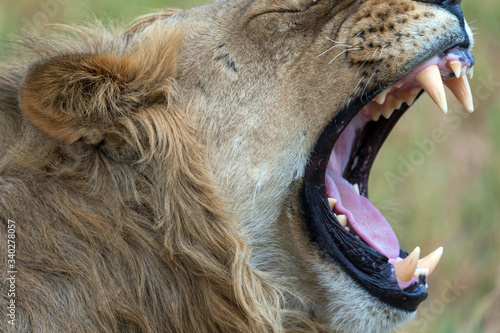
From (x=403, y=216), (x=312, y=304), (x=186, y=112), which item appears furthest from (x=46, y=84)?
(x=403, y=216)

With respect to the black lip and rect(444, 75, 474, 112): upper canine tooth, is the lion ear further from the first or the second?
rect(444, 75, 474, 112): upper canine tooth

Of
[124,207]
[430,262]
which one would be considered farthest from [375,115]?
[124,207]

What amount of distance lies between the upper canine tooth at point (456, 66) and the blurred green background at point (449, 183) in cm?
118

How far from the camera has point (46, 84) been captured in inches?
94.6

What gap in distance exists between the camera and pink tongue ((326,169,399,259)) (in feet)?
9.53

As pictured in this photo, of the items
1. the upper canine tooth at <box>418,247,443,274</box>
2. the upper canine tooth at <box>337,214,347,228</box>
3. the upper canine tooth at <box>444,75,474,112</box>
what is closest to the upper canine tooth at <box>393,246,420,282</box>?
the upper canine tooth at <box>418,247,443,274</box>

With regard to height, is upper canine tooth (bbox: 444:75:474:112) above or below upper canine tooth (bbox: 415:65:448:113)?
below

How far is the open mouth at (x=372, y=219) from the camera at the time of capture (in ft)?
8.79

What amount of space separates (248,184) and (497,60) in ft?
14.9

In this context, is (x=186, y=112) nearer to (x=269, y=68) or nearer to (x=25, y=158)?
(x=269, y=68)

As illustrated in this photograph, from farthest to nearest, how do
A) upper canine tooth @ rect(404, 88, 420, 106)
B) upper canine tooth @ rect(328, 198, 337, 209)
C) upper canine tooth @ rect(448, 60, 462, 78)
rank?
upper canine tooth @ rect(404, 88, 420, 106), upper canine tooth @ rect(328, 198, 337, 209), upper canine tooth @ rect(448, 60, 462, 78)

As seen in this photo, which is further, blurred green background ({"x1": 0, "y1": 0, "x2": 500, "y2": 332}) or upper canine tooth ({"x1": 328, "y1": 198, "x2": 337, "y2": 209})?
blurred green background ({"x1": 0, "y1": 0, "x2": 500, "y2": 332})

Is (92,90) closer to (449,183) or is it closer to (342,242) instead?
(342,242)

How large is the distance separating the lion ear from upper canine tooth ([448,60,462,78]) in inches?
41.2
